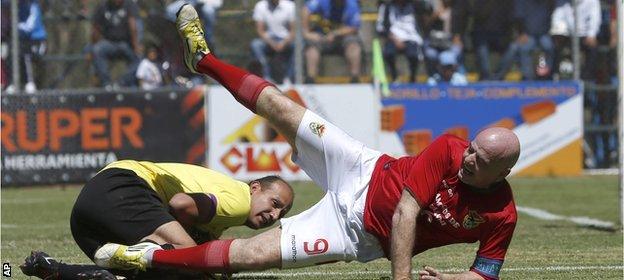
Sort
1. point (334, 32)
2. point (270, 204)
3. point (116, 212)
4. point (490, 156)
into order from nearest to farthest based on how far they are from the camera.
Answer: point (490, 156)
point (116, 212)
point (270, 204)
point (334, 32)

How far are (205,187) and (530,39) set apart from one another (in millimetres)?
10979

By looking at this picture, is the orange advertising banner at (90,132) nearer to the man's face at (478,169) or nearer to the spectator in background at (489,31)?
the spectator in background at (489,31)

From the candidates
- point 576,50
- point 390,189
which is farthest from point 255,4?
point 390,189

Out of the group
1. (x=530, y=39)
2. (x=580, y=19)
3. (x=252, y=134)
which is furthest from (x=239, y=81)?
(x=580, y=19)

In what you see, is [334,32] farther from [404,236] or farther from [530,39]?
[404,236]

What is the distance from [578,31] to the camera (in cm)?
1839

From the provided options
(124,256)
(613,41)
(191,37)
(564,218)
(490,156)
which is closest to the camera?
(490,156)

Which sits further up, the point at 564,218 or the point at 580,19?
the point at 580,19

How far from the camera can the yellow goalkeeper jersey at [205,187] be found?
26.5ft

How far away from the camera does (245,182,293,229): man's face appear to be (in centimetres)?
814

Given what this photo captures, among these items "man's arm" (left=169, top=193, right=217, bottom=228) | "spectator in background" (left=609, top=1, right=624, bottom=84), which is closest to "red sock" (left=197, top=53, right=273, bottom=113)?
"man's arm" (left=169, top=193, right=217, bottom=228)

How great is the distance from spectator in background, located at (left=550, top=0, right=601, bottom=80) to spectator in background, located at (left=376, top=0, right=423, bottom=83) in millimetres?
2021

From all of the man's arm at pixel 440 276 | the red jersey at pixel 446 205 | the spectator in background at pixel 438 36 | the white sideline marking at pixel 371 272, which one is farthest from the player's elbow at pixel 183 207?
the spectator in background at pixel 438 36

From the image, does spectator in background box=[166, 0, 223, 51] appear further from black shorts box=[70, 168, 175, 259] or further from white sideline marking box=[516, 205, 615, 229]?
black shorts box=[70, 168, 175, 259]
